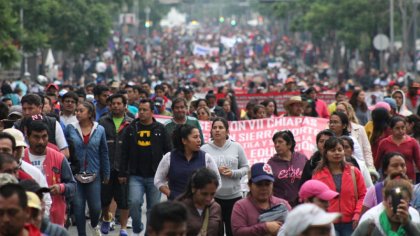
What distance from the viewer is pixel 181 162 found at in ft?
42.3

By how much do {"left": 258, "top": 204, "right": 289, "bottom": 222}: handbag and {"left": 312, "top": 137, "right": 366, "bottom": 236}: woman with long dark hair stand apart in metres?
1.35

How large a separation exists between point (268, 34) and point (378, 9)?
69806 millimetres

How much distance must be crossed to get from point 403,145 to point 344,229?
137 inches

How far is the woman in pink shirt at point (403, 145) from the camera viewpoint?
15.1 meters

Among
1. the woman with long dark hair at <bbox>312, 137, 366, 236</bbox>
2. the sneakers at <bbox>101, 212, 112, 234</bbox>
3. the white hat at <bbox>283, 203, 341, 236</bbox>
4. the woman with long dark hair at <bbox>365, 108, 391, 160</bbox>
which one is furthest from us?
the woman with long dark hair at <bbox>365, 108, 391, 160</bbox>

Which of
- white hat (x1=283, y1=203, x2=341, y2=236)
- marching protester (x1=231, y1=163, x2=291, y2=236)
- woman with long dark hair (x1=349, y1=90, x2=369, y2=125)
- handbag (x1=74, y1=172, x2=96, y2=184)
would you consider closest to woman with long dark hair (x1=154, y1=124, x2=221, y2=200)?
handbag (x1=74, y1=172, x2=96, y2=184)

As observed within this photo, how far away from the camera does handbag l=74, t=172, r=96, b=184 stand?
14.7 metres

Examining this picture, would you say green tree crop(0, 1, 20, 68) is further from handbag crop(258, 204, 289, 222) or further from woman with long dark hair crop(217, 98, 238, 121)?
handbag crop(258, 204, 289, 222)

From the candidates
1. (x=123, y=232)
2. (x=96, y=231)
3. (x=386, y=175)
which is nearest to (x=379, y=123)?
(x=123, y=232)

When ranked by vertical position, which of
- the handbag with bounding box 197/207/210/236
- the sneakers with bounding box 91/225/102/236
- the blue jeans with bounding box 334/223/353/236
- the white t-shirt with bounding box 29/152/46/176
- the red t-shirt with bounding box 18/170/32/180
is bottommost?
the sneakers with bounding box 91/225/102/236

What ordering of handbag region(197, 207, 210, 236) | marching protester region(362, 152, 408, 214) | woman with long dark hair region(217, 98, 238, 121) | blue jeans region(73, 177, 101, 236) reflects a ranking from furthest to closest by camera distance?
woman with long dark hair region(217, 98, 238, 121)
blue jeans region(73, 177, 101, 236)
marching protester region(362, 152, 408, 214)
handbag region(197, 207, 210, 236)

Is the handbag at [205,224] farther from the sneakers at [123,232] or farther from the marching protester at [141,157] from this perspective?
the sneakers at [123,232]

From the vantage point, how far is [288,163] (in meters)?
13.5

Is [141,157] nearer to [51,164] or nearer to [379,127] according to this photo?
[51,164]
